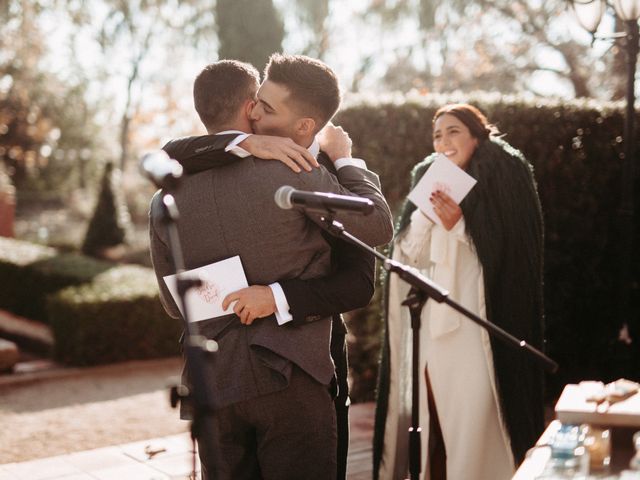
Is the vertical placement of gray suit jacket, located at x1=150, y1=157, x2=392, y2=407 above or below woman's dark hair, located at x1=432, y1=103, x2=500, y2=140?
below

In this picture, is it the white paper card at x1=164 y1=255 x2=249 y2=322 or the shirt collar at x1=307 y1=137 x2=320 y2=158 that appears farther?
the shirt collar at x1=307 y1=137 x2=320 y2=158

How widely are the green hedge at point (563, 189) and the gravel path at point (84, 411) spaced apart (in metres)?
1.85

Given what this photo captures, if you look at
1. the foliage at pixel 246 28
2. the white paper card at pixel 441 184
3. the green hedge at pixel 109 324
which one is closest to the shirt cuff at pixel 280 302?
the white paper card at pixel 441 184

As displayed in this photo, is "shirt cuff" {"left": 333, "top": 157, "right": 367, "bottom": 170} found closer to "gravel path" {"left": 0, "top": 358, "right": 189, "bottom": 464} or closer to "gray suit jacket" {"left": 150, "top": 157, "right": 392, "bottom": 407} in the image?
"gray suit jacket" {"left": 150, "top": 157, "right": 392, "bottom": 407}

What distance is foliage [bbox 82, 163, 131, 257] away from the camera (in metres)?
17.9

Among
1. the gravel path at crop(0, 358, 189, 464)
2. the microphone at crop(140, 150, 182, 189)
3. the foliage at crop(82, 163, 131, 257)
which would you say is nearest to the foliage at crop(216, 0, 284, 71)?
the gravel path at crop(0, 358, 189, 464)

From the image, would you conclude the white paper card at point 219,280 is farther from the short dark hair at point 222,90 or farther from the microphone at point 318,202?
the short dark hair at point 222,90

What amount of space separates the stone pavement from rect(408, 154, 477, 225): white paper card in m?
1.74

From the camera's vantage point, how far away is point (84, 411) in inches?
289

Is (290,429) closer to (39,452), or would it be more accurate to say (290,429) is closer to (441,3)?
(39,452)

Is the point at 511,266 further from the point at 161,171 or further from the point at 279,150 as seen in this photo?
the point at 161,171

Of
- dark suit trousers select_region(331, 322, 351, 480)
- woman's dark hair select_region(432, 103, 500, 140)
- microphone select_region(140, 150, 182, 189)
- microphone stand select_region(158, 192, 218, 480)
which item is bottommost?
dark suit trousers select_region(331, 322, 351, 480)

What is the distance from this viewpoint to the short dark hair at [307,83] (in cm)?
269

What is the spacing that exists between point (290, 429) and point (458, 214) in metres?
1.93
